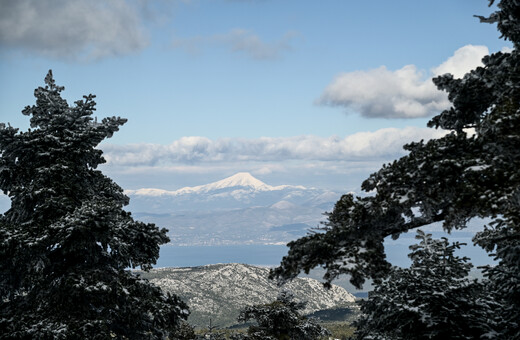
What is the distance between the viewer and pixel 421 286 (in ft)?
35.4

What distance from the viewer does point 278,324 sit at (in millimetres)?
24516

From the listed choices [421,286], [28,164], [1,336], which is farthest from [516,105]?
[28,164]

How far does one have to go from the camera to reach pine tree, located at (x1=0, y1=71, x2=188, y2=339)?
10102mm

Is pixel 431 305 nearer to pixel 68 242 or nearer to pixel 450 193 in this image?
pixel 450 193

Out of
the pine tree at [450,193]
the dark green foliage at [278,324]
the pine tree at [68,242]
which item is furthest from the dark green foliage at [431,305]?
the dark green foliage at [278,324]

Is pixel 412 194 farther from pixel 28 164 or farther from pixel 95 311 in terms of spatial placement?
pixel 28 164

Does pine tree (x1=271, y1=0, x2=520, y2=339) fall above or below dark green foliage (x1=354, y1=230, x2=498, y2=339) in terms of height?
above

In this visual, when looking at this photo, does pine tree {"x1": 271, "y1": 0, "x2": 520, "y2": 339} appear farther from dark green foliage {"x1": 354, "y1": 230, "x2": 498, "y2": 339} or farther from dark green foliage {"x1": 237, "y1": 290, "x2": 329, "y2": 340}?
dark green foliage {"x1": 237, "y1": 290, "x2": 329, "y2": 340}

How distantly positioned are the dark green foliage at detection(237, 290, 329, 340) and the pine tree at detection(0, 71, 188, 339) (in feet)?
39.2

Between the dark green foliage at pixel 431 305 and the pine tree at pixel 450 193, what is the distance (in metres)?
0.98

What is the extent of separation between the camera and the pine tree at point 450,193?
594cm

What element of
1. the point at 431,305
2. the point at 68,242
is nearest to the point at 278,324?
the point at 431,305

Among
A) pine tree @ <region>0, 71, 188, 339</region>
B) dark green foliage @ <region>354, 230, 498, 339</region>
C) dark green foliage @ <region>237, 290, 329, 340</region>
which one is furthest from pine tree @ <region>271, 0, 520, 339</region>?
dark green foliage @ <region>237, 290, 329, 340</region>

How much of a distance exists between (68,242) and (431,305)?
9.50m
